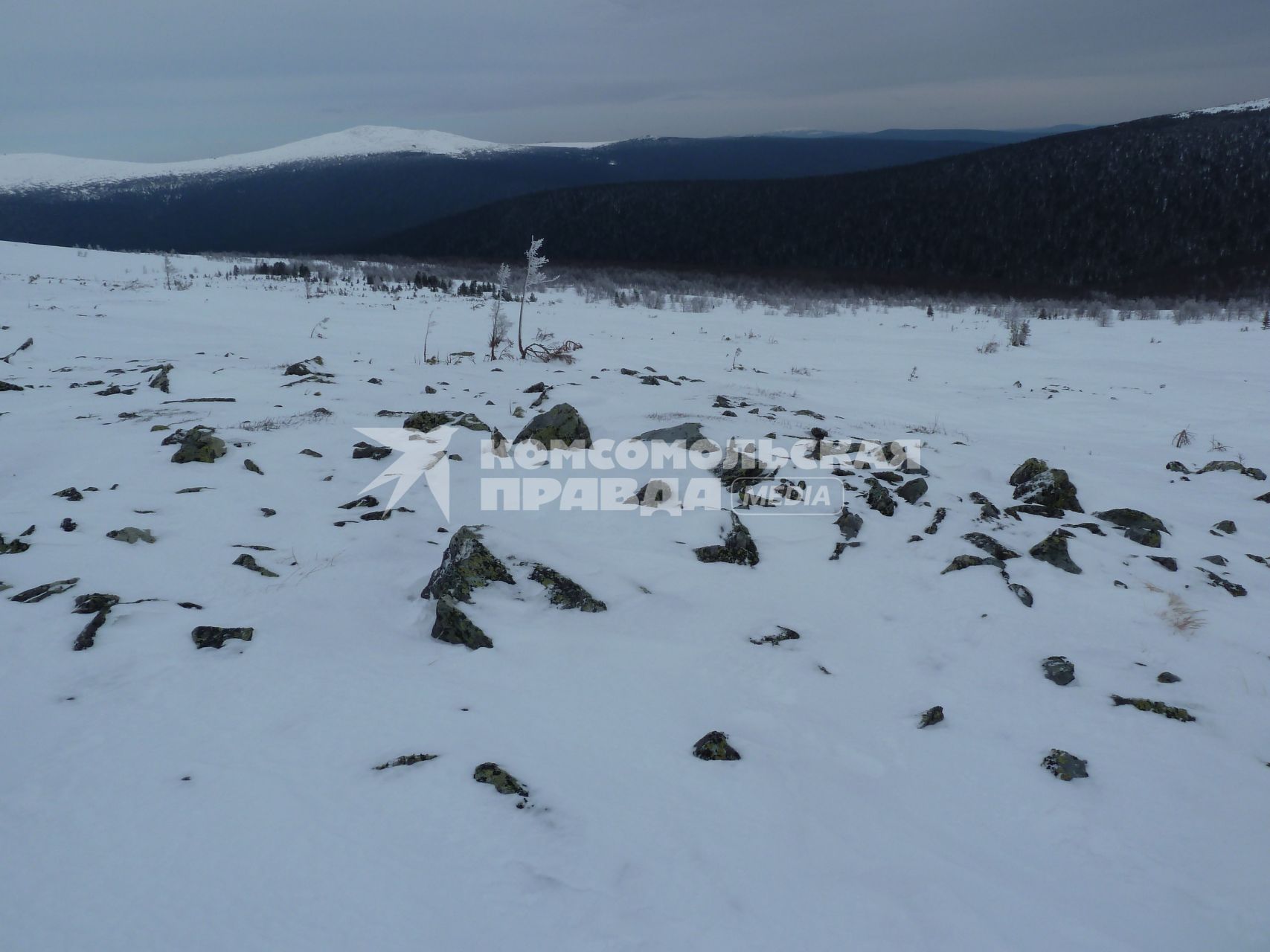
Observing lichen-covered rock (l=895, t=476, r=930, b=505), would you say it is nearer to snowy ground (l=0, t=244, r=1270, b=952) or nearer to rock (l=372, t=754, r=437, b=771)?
snowy ground (l=0, t=244, r=1270, b=952)

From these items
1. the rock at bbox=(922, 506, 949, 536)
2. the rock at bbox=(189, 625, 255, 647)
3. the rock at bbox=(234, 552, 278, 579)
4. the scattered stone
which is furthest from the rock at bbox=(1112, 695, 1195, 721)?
the scattered stone

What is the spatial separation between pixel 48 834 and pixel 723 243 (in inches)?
2097

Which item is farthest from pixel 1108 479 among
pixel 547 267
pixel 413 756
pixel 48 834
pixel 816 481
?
pixel 547 267

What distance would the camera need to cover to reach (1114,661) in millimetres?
3828

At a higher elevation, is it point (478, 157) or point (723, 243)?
point (478, 157)

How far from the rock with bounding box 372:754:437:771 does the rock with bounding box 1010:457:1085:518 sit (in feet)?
17.1

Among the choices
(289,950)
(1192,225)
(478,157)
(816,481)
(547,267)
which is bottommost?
(289,950)

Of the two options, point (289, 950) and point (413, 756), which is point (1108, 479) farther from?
point (289, 950)

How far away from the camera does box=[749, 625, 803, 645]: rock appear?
151 inches

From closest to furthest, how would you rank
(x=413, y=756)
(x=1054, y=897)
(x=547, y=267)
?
(x=1054, y=897)
(x=413, y=756)
(x=547, y=267)

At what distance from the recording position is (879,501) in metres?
5.48

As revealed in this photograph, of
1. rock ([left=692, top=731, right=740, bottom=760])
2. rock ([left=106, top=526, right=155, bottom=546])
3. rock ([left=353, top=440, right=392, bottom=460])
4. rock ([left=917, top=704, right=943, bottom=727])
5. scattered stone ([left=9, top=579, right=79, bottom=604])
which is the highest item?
rock ([left=353, top=440, right=392, bottom=460])

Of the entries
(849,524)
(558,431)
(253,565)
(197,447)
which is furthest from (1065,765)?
(197,447)

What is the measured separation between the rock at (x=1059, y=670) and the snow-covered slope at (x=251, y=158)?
148454 millimetres
